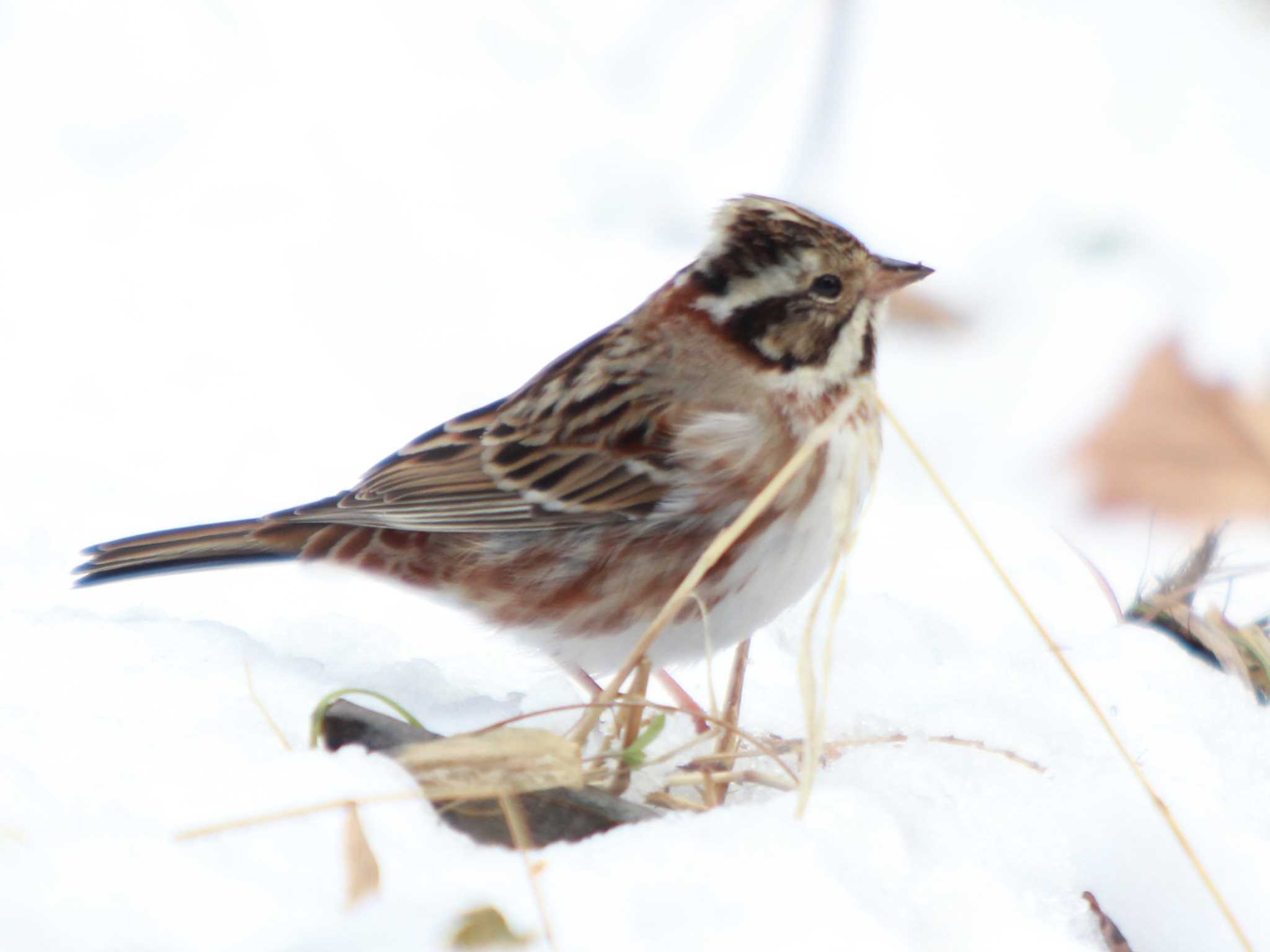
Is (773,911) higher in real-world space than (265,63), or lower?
lower

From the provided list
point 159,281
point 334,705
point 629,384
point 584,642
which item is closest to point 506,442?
point 629,384

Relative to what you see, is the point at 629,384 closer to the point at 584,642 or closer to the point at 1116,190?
the point at 584,642

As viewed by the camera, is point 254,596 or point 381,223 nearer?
point 254,596

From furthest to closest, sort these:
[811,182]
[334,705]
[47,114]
→ [811,182] → [47,114] → [334,705]

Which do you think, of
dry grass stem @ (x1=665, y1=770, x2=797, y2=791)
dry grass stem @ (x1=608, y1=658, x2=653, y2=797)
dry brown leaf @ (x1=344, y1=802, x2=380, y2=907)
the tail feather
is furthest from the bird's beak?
dry brown leaf @ (x1=344, y1=802, x2=380, y2=907)

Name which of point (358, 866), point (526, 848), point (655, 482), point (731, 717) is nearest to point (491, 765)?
point (526, 848)

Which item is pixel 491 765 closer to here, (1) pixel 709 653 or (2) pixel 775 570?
(1) pixel 709 653
